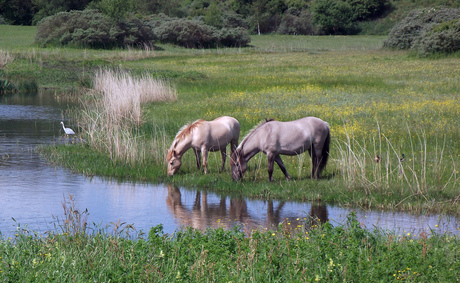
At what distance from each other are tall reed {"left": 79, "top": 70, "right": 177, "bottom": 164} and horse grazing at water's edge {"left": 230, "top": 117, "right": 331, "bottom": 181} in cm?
281

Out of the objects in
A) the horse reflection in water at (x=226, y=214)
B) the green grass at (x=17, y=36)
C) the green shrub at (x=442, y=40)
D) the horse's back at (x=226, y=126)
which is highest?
the green grass at (x=17, y=36)

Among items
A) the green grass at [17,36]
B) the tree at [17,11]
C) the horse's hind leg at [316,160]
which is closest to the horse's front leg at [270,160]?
the horse's hind leg at [316,160]

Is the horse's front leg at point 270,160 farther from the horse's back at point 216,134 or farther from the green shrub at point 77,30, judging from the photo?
the green shrub at point 77,30

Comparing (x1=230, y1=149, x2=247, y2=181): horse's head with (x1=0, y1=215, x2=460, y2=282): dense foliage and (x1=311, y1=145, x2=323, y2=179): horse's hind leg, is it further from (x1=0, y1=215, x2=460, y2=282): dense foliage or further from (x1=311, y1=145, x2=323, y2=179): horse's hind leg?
(x1=0, y1=215, x2=460, y2=282): dense foliage

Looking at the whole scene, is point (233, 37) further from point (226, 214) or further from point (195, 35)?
point (226, 214)

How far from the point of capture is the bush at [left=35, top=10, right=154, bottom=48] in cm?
5972

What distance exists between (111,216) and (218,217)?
1942 millimetres

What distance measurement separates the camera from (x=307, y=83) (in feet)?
102

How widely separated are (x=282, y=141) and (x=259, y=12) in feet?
313

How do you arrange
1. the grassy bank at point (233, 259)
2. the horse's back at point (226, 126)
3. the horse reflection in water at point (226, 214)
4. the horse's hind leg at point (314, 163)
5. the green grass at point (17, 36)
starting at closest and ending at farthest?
the grassy bank at point (233, 259) → the horse reflection in water at point (226, 214) → the horse's hind leg at point (314, 163) → the horse's back at point (226, 126) → the green grass at point (17, 36)

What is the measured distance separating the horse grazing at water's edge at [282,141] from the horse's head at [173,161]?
143cm

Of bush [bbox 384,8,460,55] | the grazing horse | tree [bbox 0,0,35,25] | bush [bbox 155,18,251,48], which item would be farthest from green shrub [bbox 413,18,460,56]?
tree [bbox 0,0,35,25]

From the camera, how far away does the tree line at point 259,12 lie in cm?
8612

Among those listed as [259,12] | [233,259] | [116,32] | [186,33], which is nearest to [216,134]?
[233,259]
